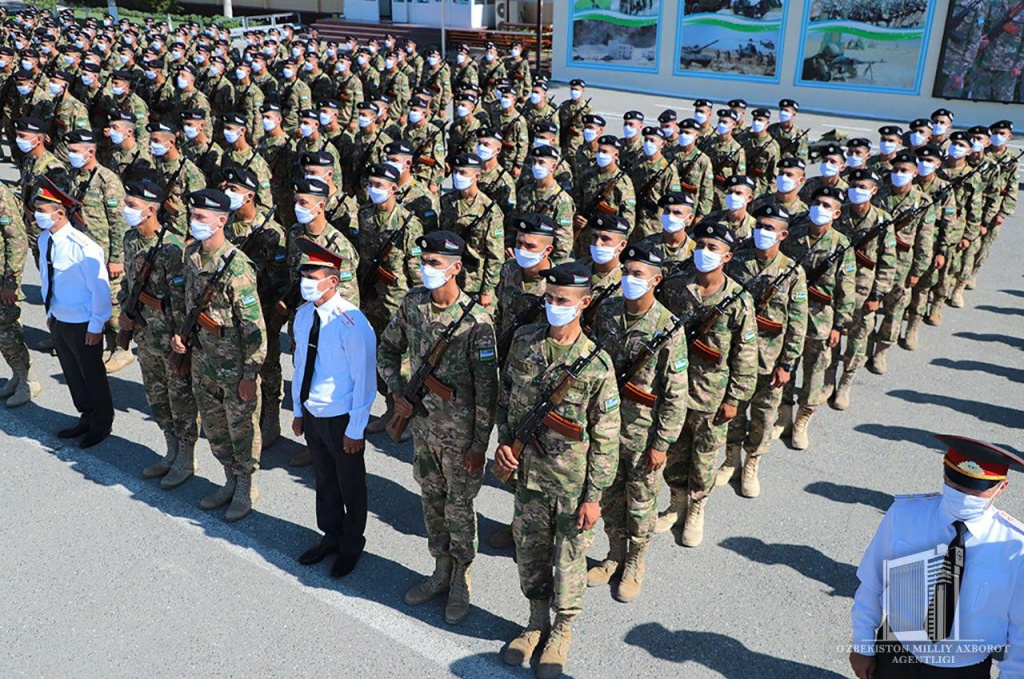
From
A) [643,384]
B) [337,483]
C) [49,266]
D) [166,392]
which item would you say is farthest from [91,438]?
[643,384]

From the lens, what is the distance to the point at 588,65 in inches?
1011

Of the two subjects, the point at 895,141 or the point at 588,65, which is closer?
the point at 895,141

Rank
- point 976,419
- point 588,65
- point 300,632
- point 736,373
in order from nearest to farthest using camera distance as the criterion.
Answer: point 300,632, point 736,373, point 976,419, point 588,65

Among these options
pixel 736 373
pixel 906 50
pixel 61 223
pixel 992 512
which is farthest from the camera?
pixel 906 50

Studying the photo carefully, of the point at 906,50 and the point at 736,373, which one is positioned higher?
the point at 906,50

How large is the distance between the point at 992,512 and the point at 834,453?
3.46 meters

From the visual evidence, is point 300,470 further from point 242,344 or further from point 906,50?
point 906,50

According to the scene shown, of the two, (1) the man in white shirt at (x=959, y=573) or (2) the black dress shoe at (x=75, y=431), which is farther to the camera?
(2) the black dress shoe at (x=75, y=431)

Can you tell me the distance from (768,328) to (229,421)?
3.70m

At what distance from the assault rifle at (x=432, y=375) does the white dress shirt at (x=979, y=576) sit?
86.1 inches

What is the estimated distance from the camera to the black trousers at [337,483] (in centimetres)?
447

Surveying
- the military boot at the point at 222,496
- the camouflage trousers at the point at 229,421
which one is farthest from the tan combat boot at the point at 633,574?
the military boot at the point at 222,496

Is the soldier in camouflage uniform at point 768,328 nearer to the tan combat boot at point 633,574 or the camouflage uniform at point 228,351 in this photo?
the tan combat boot at point 633,574

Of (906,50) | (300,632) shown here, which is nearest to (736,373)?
(300,632)
